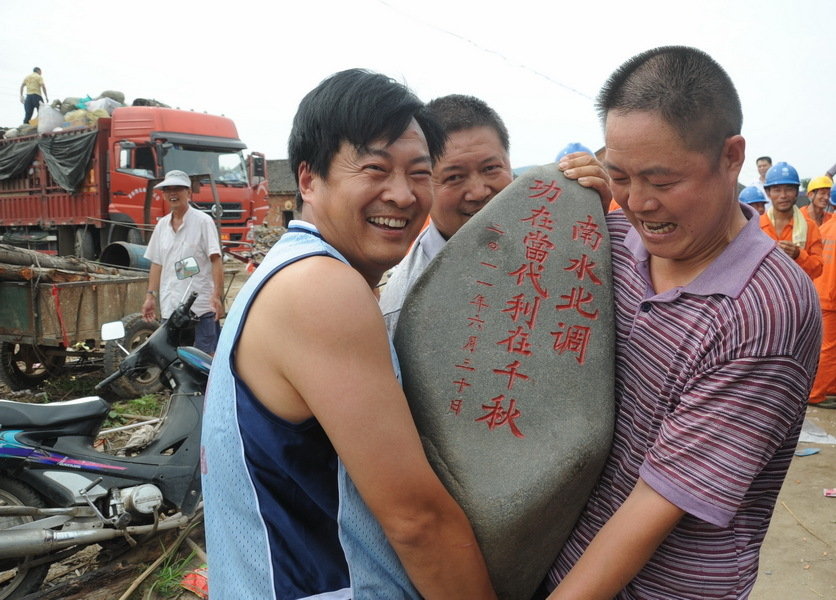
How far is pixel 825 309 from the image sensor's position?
565 cm

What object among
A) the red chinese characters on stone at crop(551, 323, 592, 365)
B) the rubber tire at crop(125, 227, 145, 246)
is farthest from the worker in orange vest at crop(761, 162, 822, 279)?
the rubber tire at crop(125, 227, 145, 246)

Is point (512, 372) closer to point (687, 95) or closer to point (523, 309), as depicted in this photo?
point (523, 309)

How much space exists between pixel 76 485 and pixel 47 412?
364 mm

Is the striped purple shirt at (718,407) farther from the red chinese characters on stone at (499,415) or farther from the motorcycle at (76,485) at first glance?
the motorcycle at (76,485)

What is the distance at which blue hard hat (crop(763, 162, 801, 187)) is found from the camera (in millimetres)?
5582

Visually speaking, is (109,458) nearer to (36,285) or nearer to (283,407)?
(283,407)

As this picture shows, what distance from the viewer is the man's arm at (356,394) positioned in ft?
3.19

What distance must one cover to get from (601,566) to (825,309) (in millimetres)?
5749

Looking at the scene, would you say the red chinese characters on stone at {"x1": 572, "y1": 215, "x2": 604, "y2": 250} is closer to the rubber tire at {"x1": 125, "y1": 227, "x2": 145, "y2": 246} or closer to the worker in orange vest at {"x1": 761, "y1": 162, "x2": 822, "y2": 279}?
the worker in orange vest at {"x1": 761, "y1": 162, "x2": 822, "y2": 279}

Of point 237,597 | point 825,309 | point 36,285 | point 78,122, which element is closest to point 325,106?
point 237,597

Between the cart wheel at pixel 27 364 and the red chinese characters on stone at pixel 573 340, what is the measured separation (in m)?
5.81

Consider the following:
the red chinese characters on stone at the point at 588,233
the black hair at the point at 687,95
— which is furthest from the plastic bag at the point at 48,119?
the black hair at the point at 687,95

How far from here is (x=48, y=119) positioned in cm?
1155

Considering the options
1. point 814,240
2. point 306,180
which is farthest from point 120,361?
point 814,240
